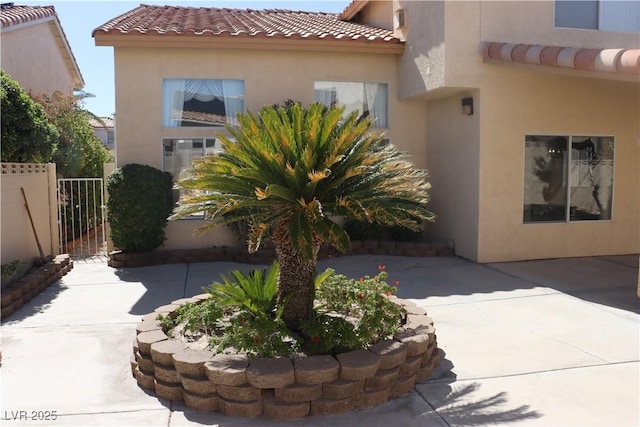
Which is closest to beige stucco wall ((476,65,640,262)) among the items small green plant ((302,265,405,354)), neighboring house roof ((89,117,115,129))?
small green plant ((302,265,405,354))

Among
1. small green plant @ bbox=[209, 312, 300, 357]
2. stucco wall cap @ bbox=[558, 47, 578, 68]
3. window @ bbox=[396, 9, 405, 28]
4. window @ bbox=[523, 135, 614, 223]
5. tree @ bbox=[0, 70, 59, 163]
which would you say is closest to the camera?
small green plant @ bbox=[209, 312, 300, 357]

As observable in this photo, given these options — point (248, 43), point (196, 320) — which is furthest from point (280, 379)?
point (248, 43)

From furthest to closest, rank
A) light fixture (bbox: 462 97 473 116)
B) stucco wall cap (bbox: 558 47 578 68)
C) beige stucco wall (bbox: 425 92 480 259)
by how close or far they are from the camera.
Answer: beige stucco wall (bbox: 425 92 480 259) → light fixture (bbox: 462 97 473 116) → stucco wall cap (bbox: 558 47 578 68)

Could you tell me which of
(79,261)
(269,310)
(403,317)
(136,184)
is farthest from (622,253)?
(79,261)

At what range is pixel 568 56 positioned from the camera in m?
7.40

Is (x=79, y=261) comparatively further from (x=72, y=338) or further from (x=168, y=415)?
(x=168, y=415)

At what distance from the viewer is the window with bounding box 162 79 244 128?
10.4 metres

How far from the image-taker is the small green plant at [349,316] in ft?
15.0

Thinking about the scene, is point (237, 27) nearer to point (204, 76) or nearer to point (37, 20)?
point (204, 76)

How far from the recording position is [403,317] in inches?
214

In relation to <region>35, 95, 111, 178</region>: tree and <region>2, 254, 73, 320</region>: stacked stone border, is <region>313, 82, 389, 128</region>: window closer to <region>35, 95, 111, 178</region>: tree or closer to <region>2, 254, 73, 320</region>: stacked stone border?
<region>2, 254, 73, 320</region>: stacked stone border

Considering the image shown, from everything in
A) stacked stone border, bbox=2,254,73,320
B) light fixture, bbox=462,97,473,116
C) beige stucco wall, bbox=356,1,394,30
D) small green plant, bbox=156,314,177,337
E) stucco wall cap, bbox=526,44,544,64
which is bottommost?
stacked stone border, bbox=2,254,73,320

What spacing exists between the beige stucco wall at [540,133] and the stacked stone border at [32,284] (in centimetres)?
723

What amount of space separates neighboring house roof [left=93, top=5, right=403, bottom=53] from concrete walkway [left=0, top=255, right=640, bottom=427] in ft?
14.4
